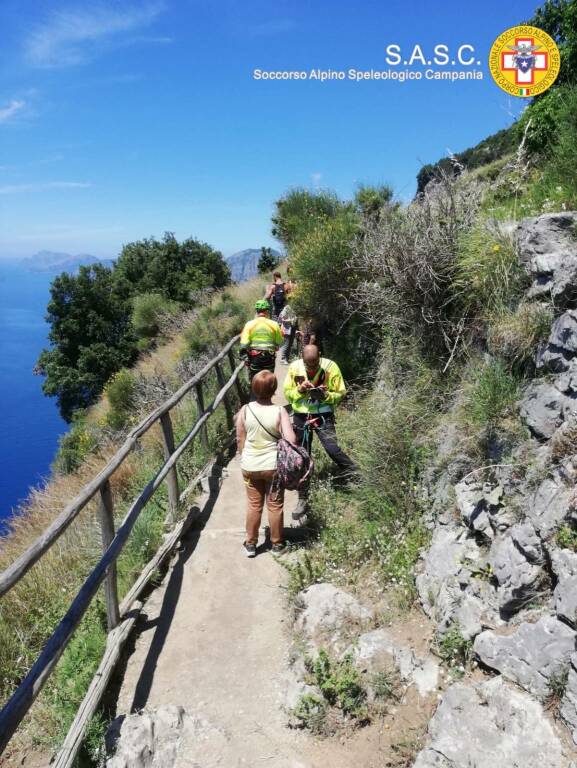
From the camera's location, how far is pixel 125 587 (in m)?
4.64

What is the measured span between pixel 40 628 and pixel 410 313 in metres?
4.98

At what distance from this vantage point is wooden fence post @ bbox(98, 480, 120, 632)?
3768 mm

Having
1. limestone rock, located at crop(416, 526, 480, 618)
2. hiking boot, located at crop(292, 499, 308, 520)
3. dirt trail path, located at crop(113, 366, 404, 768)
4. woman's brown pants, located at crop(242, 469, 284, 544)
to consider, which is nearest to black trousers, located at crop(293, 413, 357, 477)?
hiking boot, located at crop(292, 499, 308, 520)

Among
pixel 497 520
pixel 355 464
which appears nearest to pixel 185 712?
pixel 497 520

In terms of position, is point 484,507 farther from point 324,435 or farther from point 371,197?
point 371,197

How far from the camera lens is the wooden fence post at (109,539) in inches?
148

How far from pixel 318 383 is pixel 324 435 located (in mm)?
561

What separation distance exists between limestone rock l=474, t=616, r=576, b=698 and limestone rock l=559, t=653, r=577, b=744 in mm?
71

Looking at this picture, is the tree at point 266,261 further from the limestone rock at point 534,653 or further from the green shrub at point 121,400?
the limestone rock at point 534,653

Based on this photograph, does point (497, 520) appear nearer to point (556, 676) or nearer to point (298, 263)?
point (556, 676)

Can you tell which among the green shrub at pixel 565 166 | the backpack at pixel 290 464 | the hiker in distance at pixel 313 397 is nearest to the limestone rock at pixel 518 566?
the backpack at pixel 290 464

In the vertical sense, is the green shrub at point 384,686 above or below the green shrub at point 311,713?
above

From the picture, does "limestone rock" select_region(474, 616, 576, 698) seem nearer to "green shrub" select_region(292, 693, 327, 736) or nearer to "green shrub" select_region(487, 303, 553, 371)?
"green shrub" select_region(292, 693, 327, 736)

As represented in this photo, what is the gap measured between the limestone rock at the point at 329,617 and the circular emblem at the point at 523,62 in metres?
7.20
